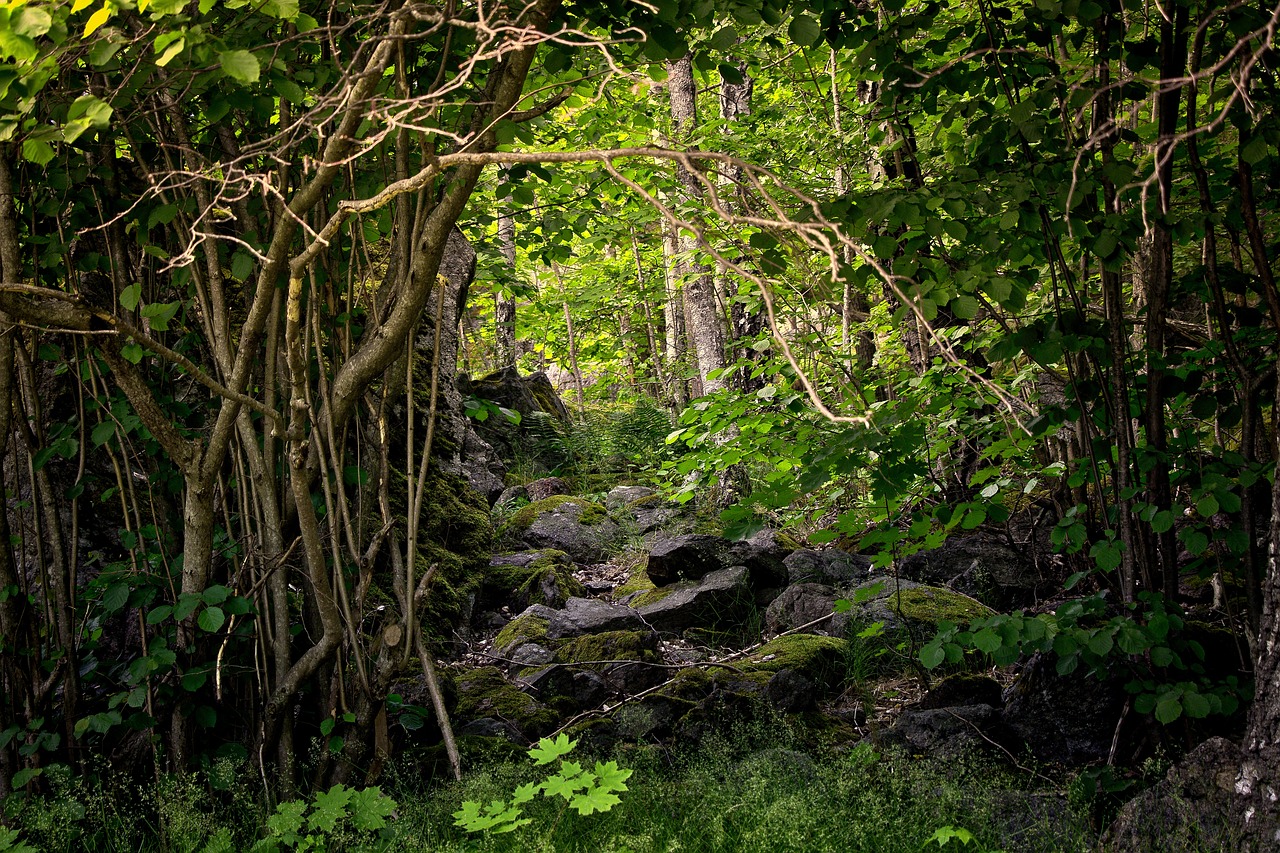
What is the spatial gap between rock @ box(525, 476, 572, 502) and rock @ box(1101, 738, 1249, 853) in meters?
6.90

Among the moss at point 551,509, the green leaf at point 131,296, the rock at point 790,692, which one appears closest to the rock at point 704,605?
the rock at point 790,692

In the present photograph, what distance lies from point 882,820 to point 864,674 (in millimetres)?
2063

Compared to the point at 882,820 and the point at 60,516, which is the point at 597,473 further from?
the point at 882,820

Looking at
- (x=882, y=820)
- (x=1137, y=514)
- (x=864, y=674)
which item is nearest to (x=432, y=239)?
(x=882, y=820)

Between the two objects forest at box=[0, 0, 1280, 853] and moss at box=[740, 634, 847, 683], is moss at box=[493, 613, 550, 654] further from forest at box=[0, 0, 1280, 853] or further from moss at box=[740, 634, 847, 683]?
moss at box=[740, 634, 847, 683]

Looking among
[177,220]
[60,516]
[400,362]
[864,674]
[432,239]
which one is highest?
[177,220]

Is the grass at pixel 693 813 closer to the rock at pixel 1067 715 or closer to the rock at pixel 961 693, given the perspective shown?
the rock at pixel 1067 715

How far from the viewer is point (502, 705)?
412 centimetres

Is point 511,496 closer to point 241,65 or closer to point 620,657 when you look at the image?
point 620,657

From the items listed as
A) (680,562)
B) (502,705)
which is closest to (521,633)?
(502,705)

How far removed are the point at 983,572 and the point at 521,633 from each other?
3.10 metres

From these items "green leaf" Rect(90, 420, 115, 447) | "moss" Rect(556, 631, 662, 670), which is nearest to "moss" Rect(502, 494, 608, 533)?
"moss" Rect(556, 631, 662, 670)

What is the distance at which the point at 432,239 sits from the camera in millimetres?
2902

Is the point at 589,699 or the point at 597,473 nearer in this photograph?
the point at 589,699
